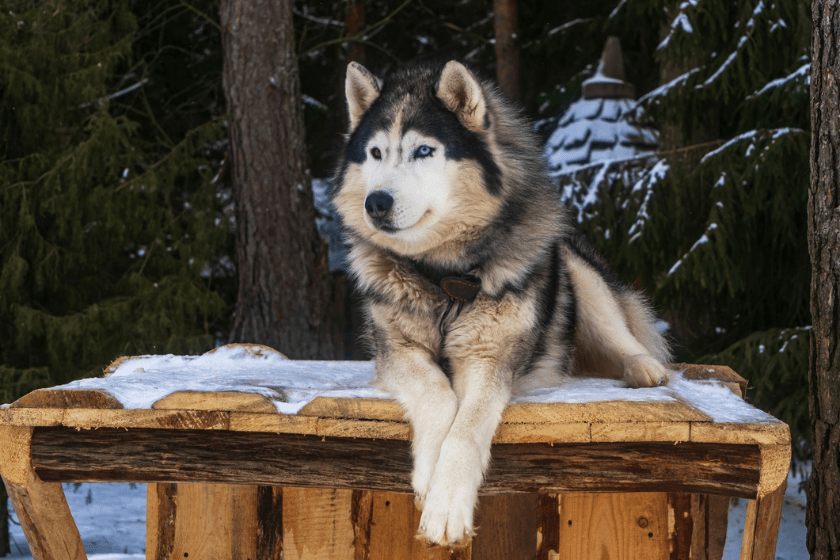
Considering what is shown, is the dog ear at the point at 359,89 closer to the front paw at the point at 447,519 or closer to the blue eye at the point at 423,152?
the blue eye at the point at 423,152

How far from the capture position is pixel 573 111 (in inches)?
235

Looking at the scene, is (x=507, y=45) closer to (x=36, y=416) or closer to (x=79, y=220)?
(x=79, y=220)

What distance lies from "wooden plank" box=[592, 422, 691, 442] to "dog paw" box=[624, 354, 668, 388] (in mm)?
496

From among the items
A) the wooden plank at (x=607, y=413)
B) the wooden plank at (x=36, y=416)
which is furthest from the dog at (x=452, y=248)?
the wooden plank at (x=36, y=416)

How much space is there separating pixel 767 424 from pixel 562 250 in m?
1.16

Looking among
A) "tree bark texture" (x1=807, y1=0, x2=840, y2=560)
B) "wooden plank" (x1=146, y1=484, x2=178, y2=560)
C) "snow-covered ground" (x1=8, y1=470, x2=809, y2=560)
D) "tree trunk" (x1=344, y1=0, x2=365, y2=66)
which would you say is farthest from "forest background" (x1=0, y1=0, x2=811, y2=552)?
"tree trunk" (x1=344, y1=0, x2=365, y2=66)

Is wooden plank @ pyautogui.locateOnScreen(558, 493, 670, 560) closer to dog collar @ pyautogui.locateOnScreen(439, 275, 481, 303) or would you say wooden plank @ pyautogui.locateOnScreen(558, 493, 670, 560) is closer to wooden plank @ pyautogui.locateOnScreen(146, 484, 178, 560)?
dog collar @ pyautogui.locateOnScreen(439, 275, 481, 303)

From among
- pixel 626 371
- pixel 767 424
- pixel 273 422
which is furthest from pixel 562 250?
pixel 273 422

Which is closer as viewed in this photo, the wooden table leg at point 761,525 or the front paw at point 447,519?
the front paw at point 447,519

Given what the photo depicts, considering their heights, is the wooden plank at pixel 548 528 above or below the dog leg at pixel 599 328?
below

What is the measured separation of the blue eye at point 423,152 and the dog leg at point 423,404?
639mm

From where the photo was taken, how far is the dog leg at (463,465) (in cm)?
172

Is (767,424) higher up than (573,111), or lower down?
lower down

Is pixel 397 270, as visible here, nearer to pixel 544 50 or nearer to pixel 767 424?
pixel 767 424
